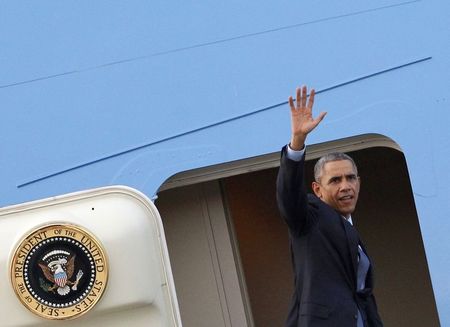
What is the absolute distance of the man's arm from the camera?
3594mm

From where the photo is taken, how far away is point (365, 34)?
5238 millimetres

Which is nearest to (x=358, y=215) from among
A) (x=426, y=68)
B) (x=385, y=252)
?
(x=385, y=252)

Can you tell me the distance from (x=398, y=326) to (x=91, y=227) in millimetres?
5065

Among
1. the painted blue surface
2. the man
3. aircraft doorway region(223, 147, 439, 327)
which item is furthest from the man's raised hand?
aircraft doorway region(223, 147, 439, 327)

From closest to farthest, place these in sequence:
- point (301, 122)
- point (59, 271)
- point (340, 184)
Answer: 1. point (59, 271)
2. point (301, 122)
3. point (340, 184)

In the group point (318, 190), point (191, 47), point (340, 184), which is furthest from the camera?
point (191, 47)

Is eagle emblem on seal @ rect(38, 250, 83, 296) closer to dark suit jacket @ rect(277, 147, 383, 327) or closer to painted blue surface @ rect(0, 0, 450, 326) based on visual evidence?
dark suit jacket @ rect(277, 147, 383, 327)

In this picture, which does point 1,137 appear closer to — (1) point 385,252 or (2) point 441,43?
(2) point 441,43

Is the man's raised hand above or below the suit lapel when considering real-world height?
above

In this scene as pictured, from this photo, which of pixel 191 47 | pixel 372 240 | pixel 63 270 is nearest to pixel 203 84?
pixel 191 47

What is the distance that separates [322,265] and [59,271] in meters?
0.94

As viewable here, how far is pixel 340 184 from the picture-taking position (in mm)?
3875

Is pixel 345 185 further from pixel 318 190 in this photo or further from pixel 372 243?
pixel 372 243

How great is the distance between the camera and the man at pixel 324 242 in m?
3.63
